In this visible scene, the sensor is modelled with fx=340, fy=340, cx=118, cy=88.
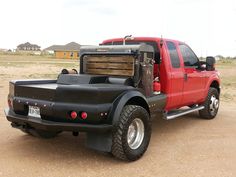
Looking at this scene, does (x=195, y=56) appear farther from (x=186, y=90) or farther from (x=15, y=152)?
(x=15, y=152)

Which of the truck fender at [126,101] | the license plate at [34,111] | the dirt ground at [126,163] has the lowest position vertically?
the dirt ground at [126,163]

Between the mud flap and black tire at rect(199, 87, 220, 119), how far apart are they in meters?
4.22

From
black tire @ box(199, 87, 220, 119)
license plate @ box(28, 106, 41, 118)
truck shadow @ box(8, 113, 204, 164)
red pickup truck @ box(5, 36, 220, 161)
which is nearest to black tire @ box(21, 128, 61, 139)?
red pickup truck @ box(5, 36, 220, 161)

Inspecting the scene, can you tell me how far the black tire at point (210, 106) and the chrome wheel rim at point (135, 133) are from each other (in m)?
3.40

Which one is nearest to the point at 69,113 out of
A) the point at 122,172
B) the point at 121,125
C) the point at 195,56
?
the point at 121,125

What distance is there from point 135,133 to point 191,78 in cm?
255

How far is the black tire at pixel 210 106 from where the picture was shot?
8.33 metres

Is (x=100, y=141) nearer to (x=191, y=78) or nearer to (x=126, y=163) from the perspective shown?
(x=126, y=163)

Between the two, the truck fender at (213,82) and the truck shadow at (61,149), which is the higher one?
the truck fender at (213,82)

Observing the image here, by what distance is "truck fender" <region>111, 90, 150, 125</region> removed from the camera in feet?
15.7

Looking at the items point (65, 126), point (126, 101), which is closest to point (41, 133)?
point (65, 126)

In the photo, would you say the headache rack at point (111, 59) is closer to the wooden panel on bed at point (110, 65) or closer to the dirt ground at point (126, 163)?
the wooden panel on bed at point (110, 65)

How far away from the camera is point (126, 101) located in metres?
4.94

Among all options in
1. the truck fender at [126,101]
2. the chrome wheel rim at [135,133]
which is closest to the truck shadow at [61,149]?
the chrome wheel rim at [135,133]
